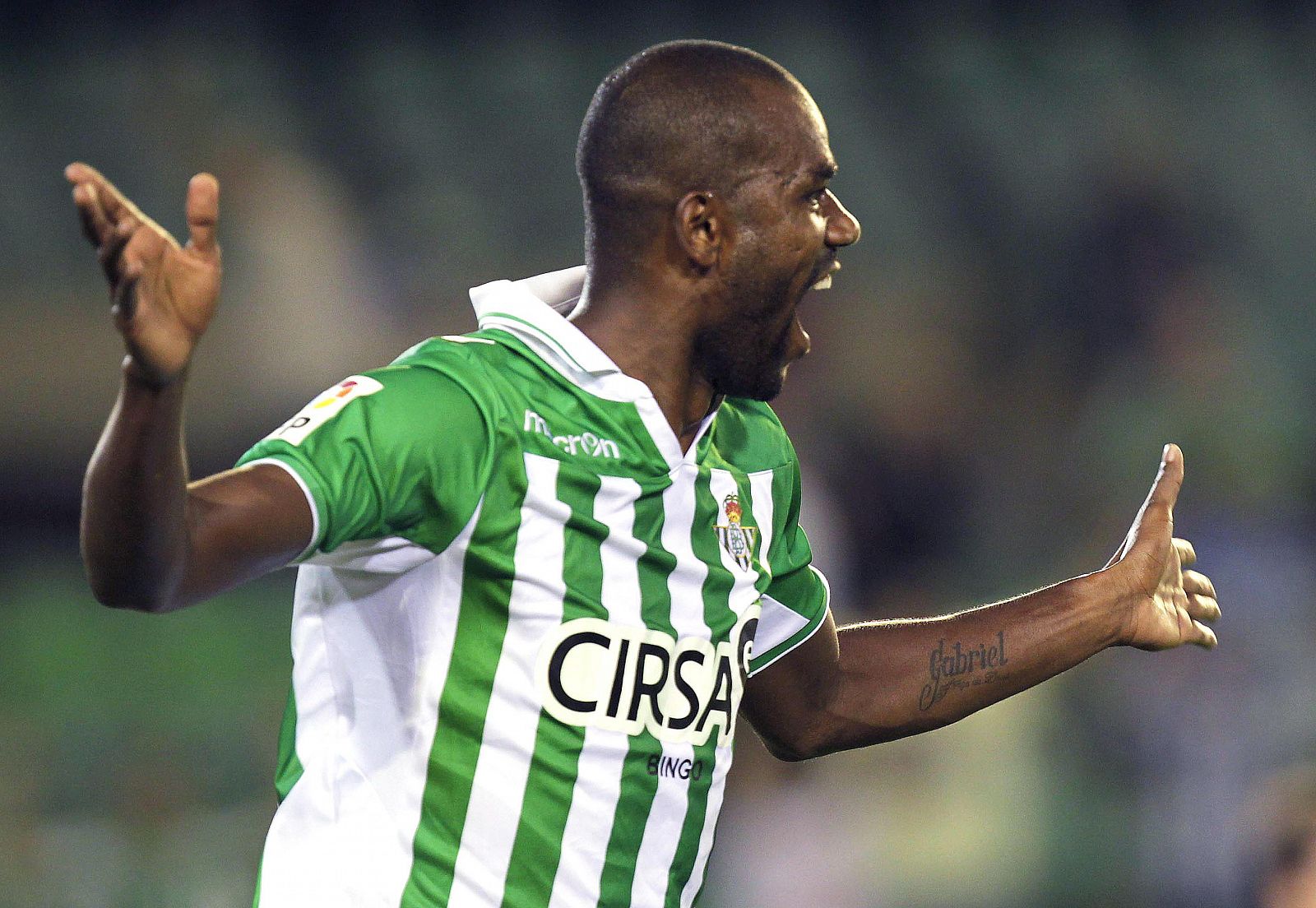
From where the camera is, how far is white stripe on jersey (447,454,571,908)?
2.08 meters

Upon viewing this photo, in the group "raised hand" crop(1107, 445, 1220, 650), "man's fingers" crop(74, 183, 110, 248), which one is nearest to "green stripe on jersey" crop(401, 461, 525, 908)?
"man's fingers" crop(74, 183, 110, 248)

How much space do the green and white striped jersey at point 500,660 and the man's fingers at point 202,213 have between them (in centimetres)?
36

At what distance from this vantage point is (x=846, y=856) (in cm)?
552

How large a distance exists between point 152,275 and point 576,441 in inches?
29.2

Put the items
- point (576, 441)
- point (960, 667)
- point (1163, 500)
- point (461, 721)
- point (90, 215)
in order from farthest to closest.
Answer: point (1163, 500) → point (960, 667) → point (576, 441) → point (461, 721) → point (90, 215)

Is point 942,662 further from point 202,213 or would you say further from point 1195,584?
point 202,213

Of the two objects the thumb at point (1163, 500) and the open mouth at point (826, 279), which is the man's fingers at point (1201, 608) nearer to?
the thumb at point (1163, 500)

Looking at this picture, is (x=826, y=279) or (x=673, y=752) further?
(x=826, y=279)

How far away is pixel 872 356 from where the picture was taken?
695cm

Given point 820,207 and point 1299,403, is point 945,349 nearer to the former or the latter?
point 1299,403

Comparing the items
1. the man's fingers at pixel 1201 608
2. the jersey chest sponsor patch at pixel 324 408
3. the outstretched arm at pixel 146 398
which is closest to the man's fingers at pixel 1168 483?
the man's fingers at pixel 1201 608

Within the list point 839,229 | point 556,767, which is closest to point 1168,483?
point 839,229

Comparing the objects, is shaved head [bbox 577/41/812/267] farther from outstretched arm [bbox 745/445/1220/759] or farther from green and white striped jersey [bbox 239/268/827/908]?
outstretched arm [bbox 745/445/1220/759]

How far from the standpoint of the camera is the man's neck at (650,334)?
2.33m
